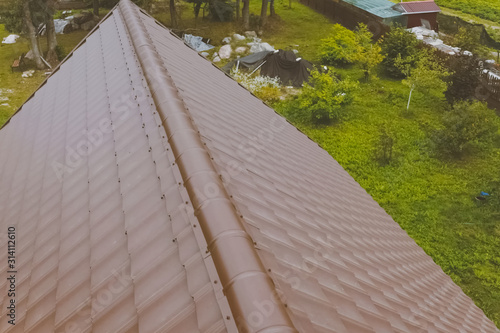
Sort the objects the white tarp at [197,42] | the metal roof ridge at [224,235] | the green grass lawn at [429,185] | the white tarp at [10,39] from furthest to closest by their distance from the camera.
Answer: the white tarp at [10,39]
the white tarp at [197,42]
the green grass lawn at [429,185]
the metal roof ridge at [224,235]

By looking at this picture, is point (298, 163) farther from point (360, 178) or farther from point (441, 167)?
point (441, 167)

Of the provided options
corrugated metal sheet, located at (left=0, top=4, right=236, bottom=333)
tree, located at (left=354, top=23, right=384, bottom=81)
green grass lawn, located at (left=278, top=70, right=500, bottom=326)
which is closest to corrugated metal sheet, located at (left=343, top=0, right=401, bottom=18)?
tree, located at (left=354, top=23, right=384, bottom=81)

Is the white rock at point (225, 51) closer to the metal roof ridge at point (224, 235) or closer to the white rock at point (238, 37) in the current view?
the white rock at point (238, 37)

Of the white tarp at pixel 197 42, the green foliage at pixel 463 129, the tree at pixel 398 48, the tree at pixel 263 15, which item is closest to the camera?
the green foliage at pixel 463 129

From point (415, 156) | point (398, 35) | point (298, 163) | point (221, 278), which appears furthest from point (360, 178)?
point (221, 278)

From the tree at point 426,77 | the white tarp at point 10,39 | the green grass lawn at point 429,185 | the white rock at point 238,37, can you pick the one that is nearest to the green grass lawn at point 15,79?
the white tarp at point 10,39

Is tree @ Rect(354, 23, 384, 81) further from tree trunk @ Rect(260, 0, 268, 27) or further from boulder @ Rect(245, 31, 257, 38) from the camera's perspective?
tree trunk @ Rect(260, 0, 268, 27)
